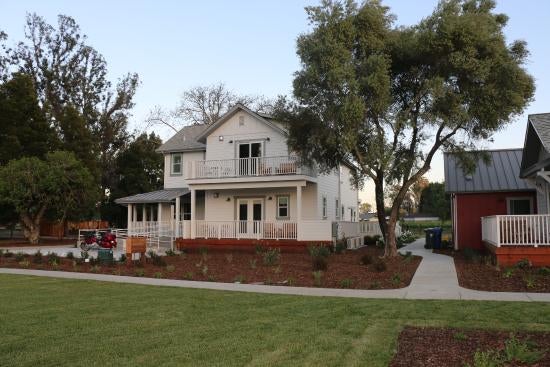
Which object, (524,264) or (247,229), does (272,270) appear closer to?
(524,264)

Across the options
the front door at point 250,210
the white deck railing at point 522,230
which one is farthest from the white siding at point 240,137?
the white deck railing at point 522,230

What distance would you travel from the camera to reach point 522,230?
15273mm

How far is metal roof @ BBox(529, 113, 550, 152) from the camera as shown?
1518cm

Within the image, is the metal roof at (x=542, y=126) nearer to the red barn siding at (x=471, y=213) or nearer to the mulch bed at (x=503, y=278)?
the mulch bed at (x=503, y=278)

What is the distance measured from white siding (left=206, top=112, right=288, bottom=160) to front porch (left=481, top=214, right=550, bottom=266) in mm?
12154

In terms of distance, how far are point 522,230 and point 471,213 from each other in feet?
26.2

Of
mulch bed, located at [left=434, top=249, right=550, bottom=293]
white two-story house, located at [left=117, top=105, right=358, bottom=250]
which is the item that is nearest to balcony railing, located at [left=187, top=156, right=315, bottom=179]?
white two-story house, located at [left=117, top=105, right=358, bottom=250]

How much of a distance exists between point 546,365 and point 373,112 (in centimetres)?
1334

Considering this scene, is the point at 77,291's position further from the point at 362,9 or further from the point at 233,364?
the point at 362,9

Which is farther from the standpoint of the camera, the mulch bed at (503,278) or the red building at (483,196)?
the red building at (483,196)

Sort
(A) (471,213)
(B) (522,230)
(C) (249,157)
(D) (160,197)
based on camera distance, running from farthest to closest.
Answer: (D) (160,197) → (C) (249,157) → (A) (471,213) → (B) (522,230)

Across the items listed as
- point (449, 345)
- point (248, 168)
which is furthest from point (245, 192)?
point (449, 345)

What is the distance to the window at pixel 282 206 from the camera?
26.2 metres

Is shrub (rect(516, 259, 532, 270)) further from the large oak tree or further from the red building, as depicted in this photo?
the red building
